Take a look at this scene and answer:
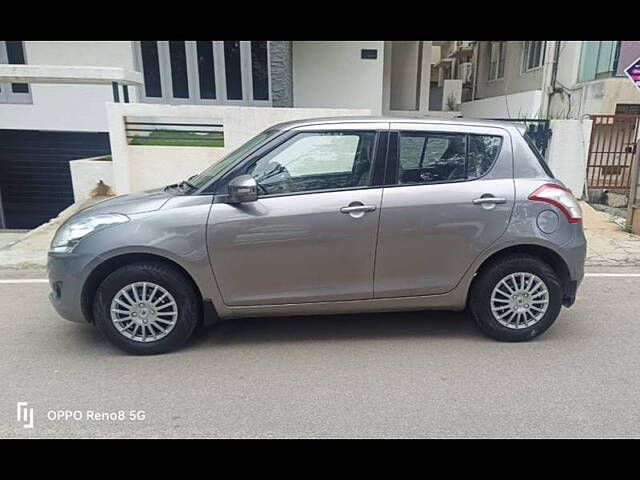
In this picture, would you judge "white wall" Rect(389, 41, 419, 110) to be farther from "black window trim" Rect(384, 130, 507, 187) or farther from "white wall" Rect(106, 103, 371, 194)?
"black window trim" Rect(384, 130, 507, 187)

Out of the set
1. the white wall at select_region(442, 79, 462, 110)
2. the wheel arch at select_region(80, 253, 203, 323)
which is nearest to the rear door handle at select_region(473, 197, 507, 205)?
the wheel arch at select_region(80, 253, 203, 323)

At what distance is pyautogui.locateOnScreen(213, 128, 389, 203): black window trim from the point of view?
3288 millimetres

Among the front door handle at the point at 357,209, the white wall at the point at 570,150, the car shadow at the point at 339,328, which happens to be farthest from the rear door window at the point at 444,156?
the white wall at the point at 570,150

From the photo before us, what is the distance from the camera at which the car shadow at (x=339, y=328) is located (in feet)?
11.8

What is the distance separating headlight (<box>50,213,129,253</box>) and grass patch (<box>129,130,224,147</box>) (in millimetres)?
4876

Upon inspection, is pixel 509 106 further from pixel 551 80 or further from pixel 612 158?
pixel 612 158

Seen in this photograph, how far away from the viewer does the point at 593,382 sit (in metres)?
→ 2.99

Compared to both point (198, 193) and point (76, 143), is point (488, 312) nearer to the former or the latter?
point (198, 193)

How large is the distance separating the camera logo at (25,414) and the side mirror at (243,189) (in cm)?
186

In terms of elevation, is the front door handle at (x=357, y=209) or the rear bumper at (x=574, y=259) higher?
the front door handle at (x=357, y=209)

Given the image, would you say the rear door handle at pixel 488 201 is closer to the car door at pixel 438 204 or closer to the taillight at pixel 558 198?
the car door at pixel 438 204

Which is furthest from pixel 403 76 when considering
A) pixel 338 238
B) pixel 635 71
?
pixel 338 238

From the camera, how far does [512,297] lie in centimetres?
347

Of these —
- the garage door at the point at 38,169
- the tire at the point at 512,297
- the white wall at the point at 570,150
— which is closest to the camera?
the tire at the point at 512,297
